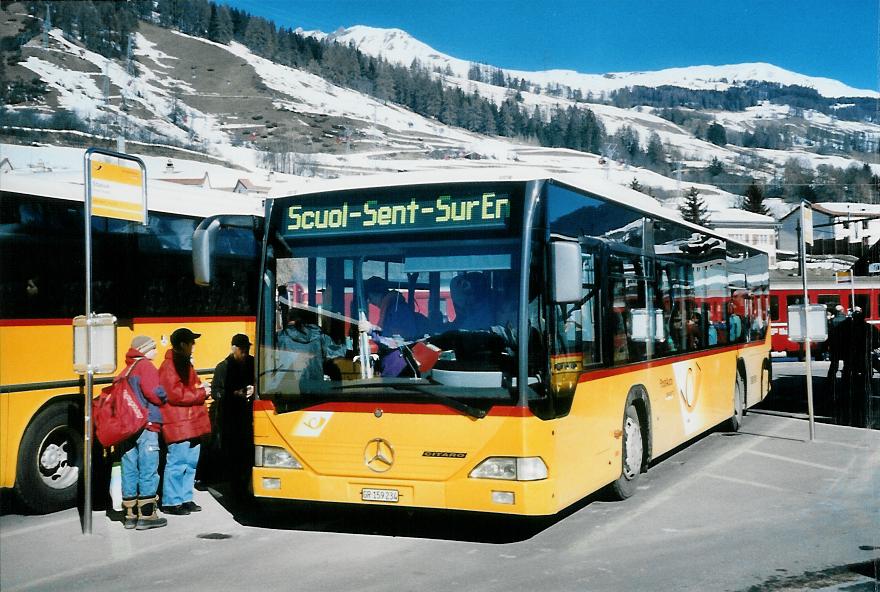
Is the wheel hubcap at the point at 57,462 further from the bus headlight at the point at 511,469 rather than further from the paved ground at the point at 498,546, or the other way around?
the bus headlight at the point at 511,469

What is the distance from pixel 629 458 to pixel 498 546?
7.49 feet

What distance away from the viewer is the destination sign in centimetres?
712

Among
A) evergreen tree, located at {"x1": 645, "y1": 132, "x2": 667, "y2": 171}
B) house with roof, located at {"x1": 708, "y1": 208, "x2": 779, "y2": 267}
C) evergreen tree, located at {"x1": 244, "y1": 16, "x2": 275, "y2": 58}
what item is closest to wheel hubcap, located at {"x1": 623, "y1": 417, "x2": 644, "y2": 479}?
evergreen tree, located at {"x1": 244, "y1": 16, "x2": 275, "y2": 58}

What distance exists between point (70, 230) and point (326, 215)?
3.29 m

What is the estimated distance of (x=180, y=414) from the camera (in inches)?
336

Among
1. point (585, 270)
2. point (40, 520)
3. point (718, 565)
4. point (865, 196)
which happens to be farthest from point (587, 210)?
point (865, 196)

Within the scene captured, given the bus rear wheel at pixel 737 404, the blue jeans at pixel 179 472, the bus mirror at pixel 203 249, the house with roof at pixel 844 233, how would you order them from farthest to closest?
1. the house with roof at pixel 844 233
2. the bus rear wheel at pixel 737 404
3. the blue jeans at pixel 179 472
4. the bus mirror at pixel 203 249

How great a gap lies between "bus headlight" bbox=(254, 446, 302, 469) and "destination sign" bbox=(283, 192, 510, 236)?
175cm

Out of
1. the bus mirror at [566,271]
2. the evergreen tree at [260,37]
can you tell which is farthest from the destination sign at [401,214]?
the evergreen tree at [260,37]

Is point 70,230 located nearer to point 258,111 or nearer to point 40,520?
point 40,520

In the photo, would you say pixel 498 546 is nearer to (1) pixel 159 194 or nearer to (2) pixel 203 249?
(2) pixel 203 249

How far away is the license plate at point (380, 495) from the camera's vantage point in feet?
23.4

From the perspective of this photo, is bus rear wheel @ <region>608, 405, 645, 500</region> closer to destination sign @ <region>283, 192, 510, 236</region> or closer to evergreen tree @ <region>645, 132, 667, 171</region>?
destination sign @ <region>283, 192, 510, 236</region>

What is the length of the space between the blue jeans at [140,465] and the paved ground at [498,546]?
375 millimetres
